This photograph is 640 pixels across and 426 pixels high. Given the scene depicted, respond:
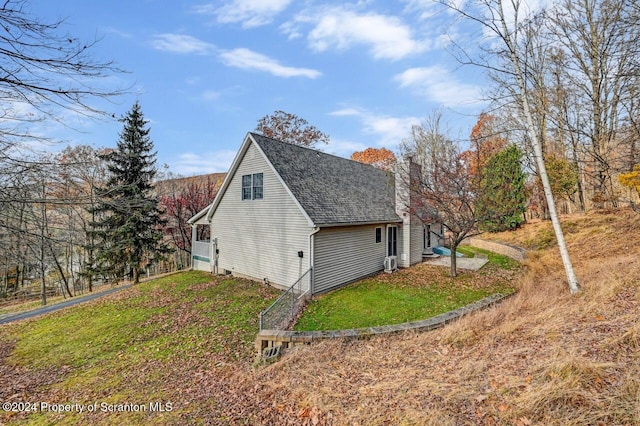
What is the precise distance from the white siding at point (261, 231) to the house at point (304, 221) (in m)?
0.04

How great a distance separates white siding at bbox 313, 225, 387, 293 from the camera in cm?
1084

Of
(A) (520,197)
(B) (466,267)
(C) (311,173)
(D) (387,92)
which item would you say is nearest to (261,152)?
(C) (311,173)

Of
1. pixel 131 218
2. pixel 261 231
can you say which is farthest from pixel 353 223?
pixel 131 218

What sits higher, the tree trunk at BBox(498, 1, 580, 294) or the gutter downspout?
the tree trunk at BBox(498, 1, 580, 294)

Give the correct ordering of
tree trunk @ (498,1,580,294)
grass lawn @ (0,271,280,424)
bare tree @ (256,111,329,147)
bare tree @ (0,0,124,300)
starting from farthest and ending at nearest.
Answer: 1. bare tree @ (256,111,329,147)
2. tree trunk @ (498,1,580,294)
3. grass lawn @ (0,271,280,424)
4. bare tree @ (0,0,124,300)

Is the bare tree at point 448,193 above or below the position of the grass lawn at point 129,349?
above

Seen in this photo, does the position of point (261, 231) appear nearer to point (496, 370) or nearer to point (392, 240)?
point (392, 240)

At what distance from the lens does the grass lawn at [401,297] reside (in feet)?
27.5

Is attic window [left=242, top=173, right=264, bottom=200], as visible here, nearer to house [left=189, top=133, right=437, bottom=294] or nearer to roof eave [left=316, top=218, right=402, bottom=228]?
house [left=189, top=133, right=437, bottom=294]

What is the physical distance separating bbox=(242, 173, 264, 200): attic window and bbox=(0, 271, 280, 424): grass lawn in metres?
4.19

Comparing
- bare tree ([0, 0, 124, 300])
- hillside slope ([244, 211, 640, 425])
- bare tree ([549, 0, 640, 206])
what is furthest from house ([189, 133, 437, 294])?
bare tree ([549, 0, 640, 206])

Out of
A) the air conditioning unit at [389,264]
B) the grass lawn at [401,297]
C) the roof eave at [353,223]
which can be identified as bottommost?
the grass lawn at [401,297]

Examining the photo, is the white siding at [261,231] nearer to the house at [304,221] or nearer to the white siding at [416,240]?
the house at [304,221]

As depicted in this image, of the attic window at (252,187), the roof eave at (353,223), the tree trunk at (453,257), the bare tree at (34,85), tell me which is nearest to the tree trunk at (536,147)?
the tree trunk at (453,257)
